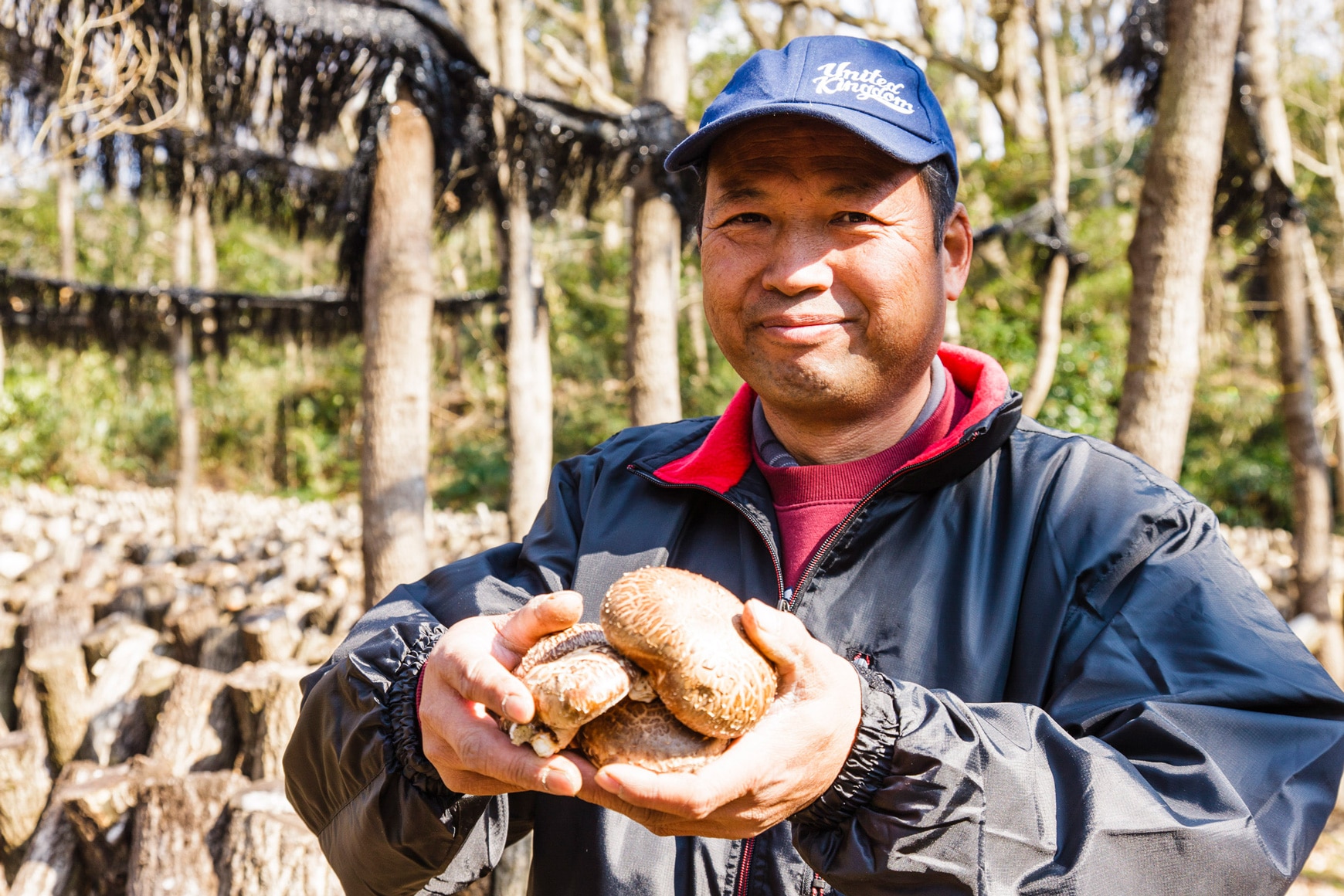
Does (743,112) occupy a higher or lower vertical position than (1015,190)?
lower

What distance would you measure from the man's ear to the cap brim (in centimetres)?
20

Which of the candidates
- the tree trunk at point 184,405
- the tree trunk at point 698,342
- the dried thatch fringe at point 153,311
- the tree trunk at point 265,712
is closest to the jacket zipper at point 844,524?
the tree trunk at point 265,712

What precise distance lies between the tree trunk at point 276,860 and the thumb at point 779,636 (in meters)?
2.66

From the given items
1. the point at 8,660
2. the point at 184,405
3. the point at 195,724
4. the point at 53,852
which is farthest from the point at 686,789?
the point at 184,405

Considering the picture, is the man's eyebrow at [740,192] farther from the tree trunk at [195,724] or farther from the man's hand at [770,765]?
the tree trunk at [195,724]

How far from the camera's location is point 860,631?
170 cm

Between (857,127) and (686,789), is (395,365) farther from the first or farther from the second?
(686,789)

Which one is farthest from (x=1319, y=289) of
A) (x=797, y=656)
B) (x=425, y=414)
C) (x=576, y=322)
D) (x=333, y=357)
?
(x=333, y=357)

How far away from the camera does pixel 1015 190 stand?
1345cm

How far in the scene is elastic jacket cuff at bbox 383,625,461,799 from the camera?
5.08ft

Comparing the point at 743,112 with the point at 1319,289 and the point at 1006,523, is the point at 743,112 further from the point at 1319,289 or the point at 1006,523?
the point at 1319,289

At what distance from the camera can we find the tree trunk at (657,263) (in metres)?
6.96

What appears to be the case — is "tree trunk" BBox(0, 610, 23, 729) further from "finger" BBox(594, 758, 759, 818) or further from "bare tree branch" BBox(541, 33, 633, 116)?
"bare tree branch" BBox(541, 33, 633, 116)

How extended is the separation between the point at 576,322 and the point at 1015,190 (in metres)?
9.23
